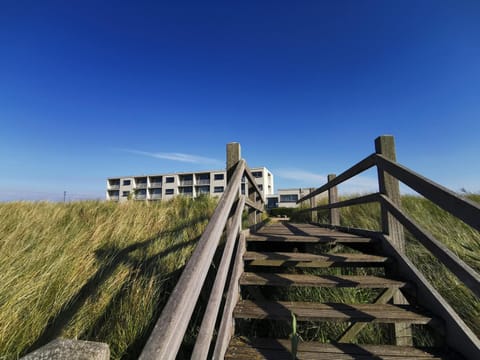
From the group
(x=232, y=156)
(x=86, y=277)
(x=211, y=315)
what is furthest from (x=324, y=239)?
(x=86, y=277)

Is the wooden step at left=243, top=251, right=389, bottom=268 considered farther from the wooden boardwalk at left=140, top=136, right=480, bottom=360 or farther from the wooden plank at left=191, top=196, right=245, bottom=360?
the wooden plank at left=191, top=196, right=245, bottom=360

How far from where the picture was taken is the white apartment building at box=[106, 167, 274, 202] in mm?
50784

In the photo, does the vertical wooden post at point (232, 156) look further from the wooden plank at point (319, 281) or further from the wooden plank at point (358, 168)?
the wooden plank at point (358, 168)

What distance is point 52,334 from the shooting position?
77.3 inches

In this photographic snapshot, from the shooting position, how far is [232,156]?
2.91m

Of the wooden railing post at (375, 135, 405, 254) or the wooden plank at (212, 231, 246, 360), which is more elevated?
the wooden railing post at (375, 135, 405, 254)

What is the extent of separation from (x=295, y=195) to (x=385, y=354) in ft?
162

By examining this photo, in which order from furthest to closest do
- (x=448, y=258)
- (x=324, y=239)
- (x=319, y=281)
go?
1. (x=324, y=239)
2. (x=319, y=281)
3. (x=448, y=258)

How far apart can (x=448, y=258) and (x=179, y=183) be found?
54944 mm

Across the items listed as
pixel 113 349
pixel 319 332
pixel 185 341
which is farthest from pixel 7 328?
pixel 319 332

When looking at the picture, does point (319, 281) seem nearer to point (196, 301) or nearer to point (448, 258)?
point (448, 258)

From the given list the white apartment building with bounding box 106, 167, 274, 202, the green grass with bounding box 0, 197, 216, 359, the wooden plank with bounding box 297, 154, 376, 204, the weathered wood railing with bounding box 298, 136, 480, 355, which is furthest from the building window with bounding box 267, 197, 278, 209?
the weathered wood railing with bounding box 298, 136, 480, 355

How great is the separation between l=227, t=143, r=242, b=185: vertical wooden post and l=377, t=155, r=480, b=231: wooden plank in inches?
63.0

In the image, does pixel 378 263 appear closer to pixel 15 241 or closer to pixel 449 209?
pixel 449 209
